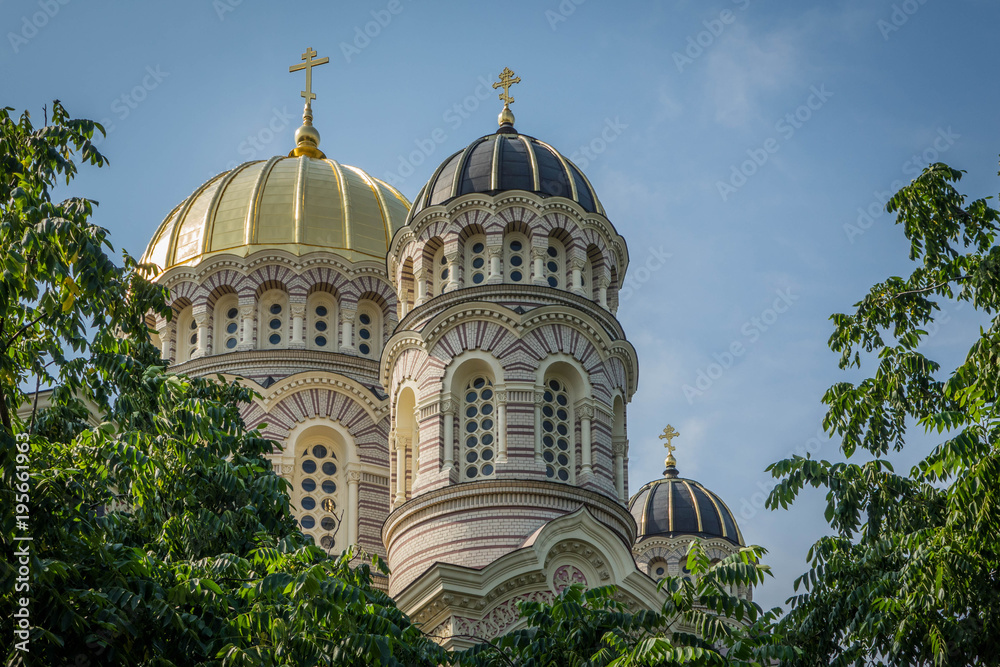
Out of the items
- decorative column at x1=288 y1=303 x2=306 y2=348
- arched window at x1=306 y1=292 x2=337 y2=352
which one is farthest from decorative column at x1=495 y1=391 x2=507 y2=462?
decorative column at x1=288 y1=303 x2=306 y2=348

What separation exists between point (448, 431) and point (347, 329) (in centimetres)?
850

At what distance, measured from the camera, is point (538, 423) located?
25.5 meters

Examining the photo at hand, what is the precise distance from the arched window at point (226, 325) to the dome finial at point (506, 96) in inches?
308

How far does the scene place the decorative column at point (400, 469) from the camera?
1035 inches

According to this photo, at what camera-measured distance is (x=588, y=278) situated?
2831 centimetres

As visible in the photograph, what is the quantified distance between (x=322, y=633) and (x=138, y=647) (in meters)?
1.52

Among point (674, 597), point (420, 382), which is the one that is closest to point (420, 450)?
point (420, 382)

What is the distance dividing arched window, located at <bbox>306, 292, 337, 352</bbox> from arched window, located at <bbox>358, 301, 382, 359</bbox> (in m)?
0.64

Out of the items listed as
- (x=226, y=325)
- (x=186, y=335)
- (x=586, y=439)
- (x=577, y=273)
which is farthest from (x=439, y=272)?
(x=186, y=335)

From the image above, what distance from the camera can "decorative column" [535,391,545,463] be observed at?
82.4ft

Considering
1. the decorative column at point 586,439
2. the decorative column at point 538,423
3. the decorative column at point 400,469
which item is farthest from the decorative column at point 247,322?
the decorative column at point 586,439

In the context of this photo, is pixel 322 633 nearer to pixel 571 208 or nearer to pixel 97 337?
pixel 97 337

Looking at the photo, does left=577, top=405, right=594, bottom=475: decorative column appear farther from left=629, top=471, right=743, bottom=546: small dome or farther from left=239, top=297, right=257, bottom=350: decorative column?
left=629, top=471, right=743, bottom=546: small dome

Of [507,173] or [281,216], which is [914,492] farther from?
[281,216]
